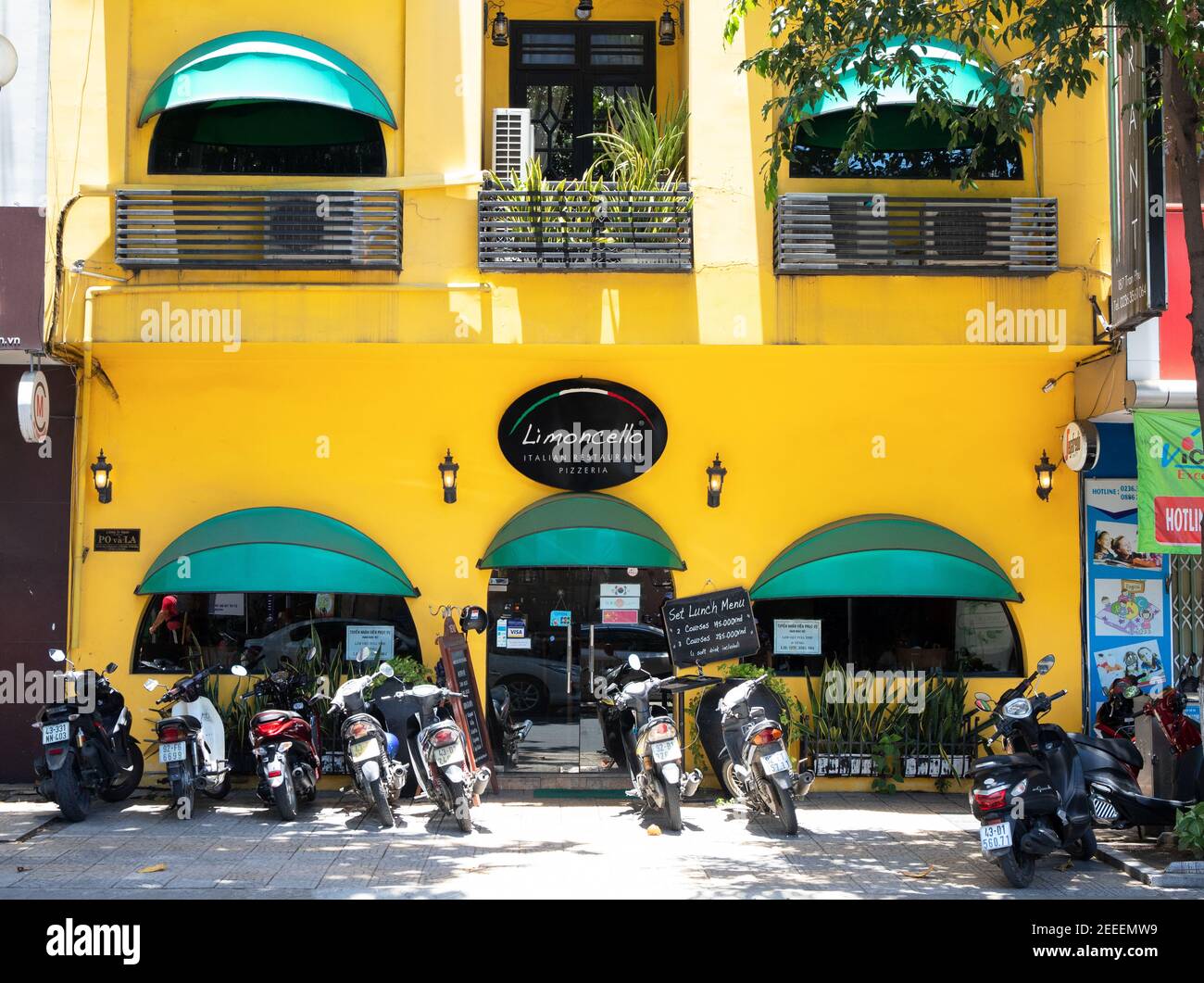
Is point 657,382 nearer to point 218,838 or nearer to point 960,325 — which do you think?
A: point 960,325

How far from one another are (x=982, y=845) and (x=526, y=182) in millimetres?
6858

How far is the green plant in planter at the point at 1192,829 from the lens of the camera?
28.3 feet

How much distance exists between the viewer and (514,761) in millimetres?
11992

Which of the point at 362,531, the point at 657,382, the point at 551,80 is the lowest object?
the point at 362,531

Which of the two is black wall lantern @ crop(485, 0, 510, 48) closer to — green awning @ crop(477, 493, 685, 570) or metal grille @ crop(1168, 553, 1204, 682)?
green awning @ crop(477, 493, 685, 570)

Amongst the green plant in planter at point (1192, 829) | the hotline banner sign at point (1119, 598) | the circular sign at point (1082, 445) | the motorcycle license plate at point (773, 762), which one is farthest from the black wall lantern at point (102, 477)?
the green plant in planter at point (1192, 829)

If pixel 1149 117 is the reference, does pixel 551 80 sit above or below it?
above

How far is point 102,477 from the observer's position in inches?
463

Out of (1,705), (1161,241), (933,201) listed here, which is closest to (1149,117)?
(1161,241)

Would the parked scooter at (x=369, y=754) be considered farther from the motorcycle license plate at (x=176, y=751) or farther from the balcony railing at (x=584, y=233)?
the balcony railing at (x=584, y=233)

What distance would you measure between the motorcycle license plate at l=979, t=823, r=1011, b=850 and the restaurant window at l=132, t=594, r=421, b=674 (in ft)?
19.1

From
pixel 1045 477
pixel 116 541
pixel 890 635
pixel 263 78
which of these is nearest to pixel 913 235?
pixel 1045 477

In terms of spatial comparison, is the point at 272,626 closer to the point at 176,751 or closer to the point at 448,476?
the point at 176,751

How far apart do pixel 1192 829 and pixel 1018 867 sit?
1443mm
